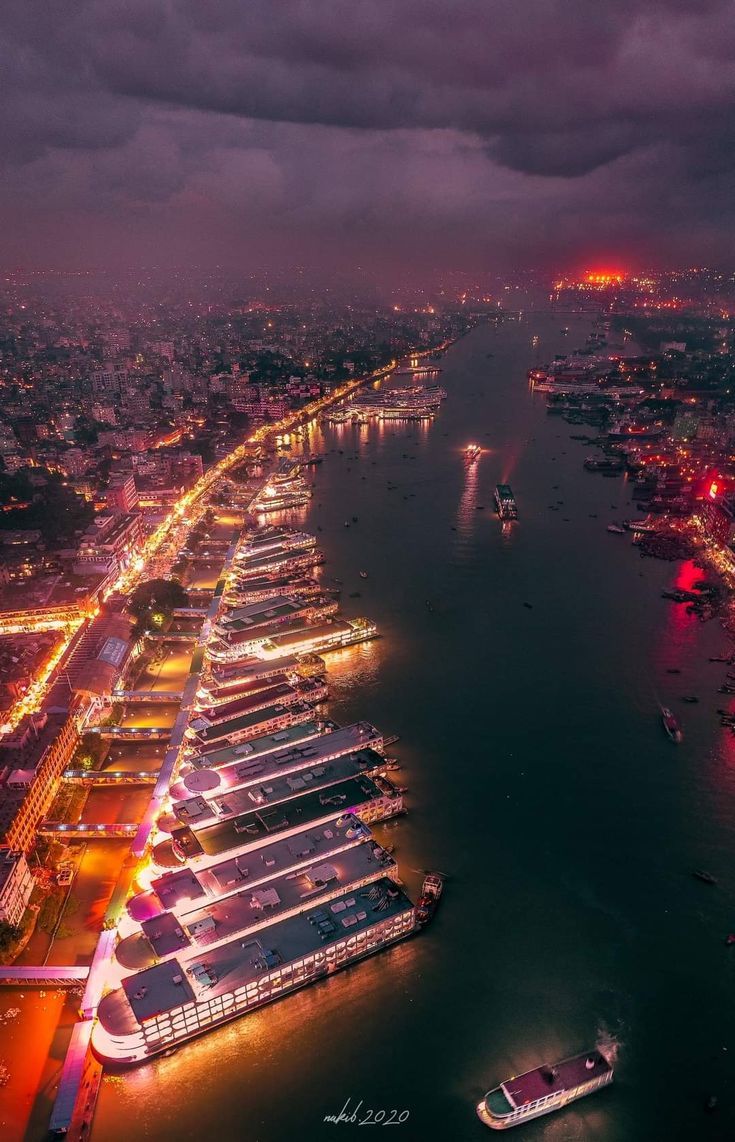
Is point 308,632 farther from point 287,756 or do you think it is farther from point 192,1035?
point 192,1035

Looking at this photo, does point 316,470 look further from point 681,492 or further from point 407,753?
point 407,753

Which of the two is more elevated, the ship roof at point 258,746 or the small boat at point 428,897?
the ship roof at point 258,746

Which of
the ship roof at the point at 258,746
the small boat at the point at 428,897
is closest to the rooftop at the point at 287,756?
the ship roof at the point at 258,746

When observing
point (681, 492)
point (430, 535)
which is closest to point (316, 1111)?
point (430, 535)

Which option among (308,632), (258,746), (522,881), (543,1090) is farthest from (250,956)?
(308,632)

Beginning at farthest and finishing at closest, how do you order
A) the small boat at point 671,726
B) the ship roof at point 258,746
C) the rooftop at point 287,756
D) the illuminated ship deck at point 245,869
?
the small boat at point 671,726, the ship roof at point 258,746, the rooftop at point 287,756, the illuminated ship deck at point 245,869

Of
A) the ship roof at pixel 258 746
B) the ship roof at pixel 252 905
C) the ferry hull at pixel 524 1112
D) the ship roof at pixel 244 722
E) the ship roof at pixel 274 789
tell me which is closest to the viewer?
the ferry hull at pixel 524 1112

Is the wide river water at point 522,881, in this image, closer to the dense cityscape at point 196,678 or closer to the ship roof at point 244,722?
the dense cityscape at point 196,678

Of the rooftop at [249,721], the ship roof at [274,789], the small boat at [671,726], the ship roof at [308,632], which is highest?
the ship roof at [308,632]
